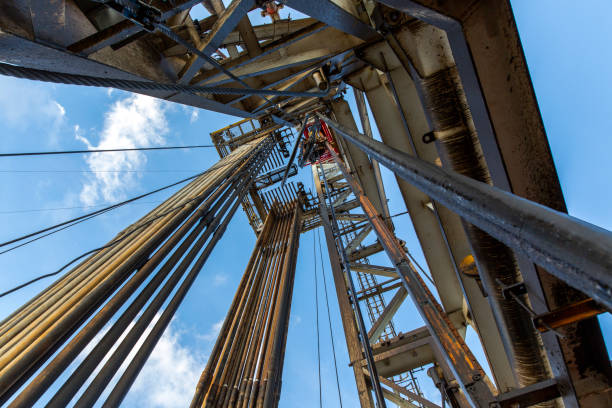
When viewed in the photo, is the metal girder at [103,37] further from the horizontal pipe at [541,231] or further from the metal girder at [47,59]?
the horizontal pipe at [541,231]

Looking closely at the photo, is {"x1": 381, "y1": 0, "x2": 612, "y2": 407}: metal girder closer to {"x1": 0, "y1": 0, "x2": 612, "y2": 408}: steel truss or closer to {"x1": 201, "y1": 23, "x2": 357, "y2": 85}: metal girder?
{"x1": 0, "y1": 0, "x2": 612, "y2": 408}: steel truss

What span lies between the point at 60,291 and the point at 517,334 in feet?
10.9

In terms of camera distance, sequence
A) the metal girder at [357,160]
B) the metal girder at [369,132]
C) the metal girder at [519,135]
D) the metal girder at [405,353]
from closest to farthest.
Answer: the metal girder at [519,135], the metal girder at [405,353], the metal girder at [369,132], the metal girder at [357,160]

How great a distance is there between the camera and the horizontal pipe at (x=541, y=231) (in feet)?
1.96

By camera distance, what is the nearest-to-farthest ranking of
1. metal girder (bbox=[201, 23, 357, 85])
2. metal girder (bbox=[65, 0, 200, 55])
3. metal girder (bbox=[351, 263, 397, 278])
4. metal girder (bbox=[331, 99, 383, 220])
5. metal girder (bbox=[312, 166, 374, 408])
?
1. metal girder (bbox=[65, 0, 200, 55])
2. metal girder (bbox=[312, 166, 374, 408])
3. metal girder (bbox=[201, 23, 357, 85])
4. metal girder (bbox=[351, 263, 397, 278])
5. metal girder (bbox=[331, 99, 383, 220])

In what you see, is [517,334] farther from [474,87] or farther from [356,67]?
[356,67]

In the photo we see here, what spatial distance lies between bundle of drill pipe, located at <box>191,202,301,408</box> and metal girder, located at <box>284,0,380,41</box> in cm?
369

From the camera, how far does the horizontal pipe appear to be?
60 cm

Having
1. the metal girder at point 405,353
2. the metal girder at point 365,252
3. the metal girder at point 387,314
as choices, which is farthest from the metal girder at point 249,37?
the metal girder at point 405,353

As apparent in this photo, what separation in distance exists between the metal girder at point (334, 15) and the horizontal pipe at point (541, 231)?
2.48 metres

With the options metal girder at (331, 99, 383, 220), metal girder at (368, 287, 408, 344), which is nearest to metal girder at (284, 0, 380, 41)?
metal girder at (331, 99, 383, 220)

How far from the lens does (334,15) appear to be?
10.6ft

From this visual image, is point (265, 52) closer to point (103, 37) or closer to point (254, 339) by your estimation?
point (103, 37)

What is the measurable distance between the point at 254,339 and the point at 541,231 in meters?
4.29
